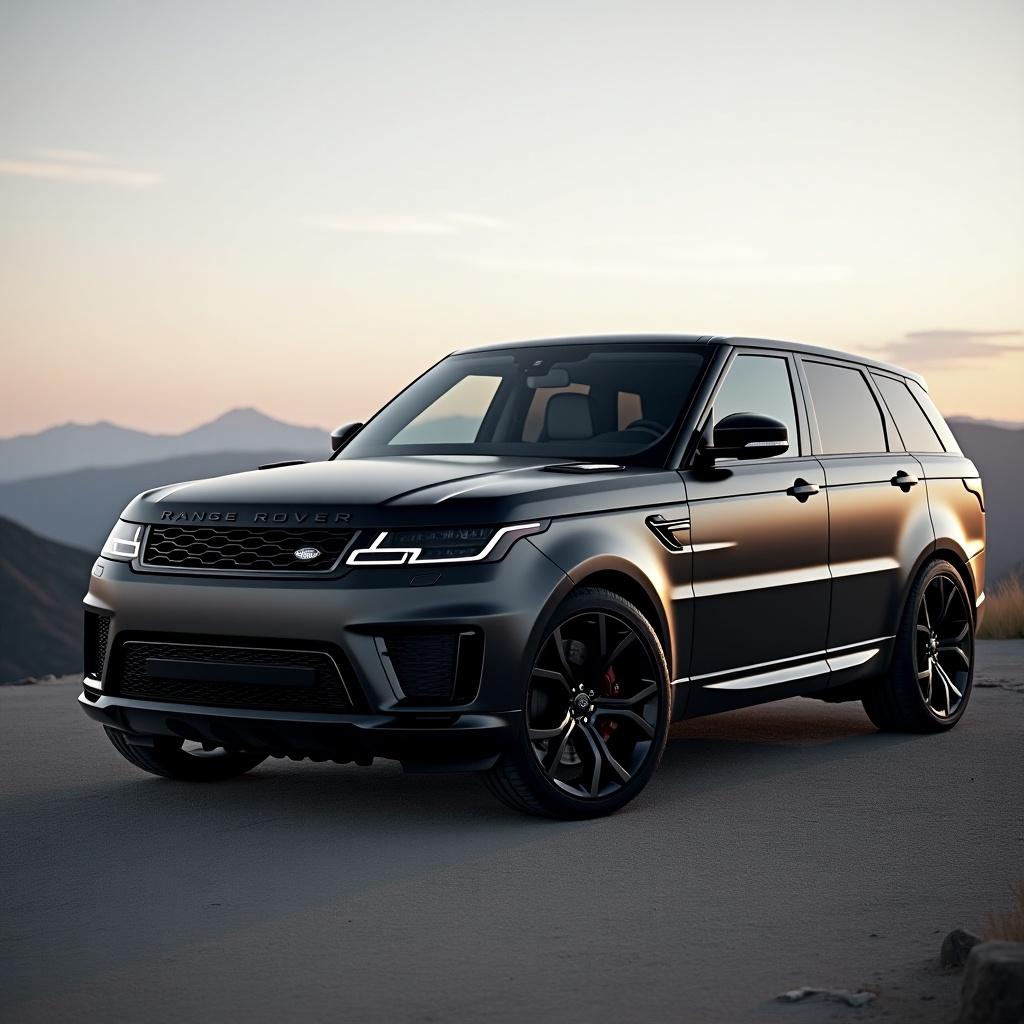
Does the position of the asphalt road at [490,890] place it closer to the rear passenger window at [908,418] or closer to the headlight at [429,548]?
the headlight at [429,548]

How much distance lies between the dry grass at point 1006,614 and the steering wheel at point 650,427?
1037cm

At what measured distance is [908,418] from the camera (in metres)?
9.64

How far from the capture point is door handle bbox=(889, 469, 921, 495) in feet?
29.7

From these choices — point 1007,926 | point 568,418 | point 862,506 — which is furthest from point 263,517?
point 862,506

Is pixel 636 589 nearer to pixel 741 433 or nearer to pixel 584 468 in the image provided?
pixel 584 468

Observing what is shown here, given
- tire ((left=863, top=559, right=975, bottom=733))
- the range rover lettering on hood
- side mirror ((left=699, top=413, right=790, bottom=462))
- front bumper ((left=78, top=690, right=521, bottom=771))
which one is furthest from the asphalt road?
side mirror ((left=699, top=413, right=790, bottom=462))

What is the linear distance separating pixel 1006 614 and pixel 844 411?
374 inches

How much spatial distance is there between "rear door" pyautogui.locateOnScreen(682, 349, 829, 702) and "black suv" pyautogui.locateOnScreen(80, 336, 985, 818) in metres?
0.01

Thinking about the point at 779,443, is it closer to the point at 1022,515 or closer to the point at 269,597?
the point at 269,597

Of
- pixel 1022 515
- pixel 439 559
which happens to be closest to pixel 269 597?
pixel 439 559

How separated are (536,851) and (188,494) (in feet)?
6.72

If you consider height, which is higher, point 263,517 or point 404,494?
point 404,494

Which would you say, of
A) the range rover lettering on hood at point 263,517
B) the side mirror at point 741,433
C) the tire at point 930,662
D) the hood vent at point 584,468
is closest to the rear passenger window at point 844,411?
the tire at point 930,662

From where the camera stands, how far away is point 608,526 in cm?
688
